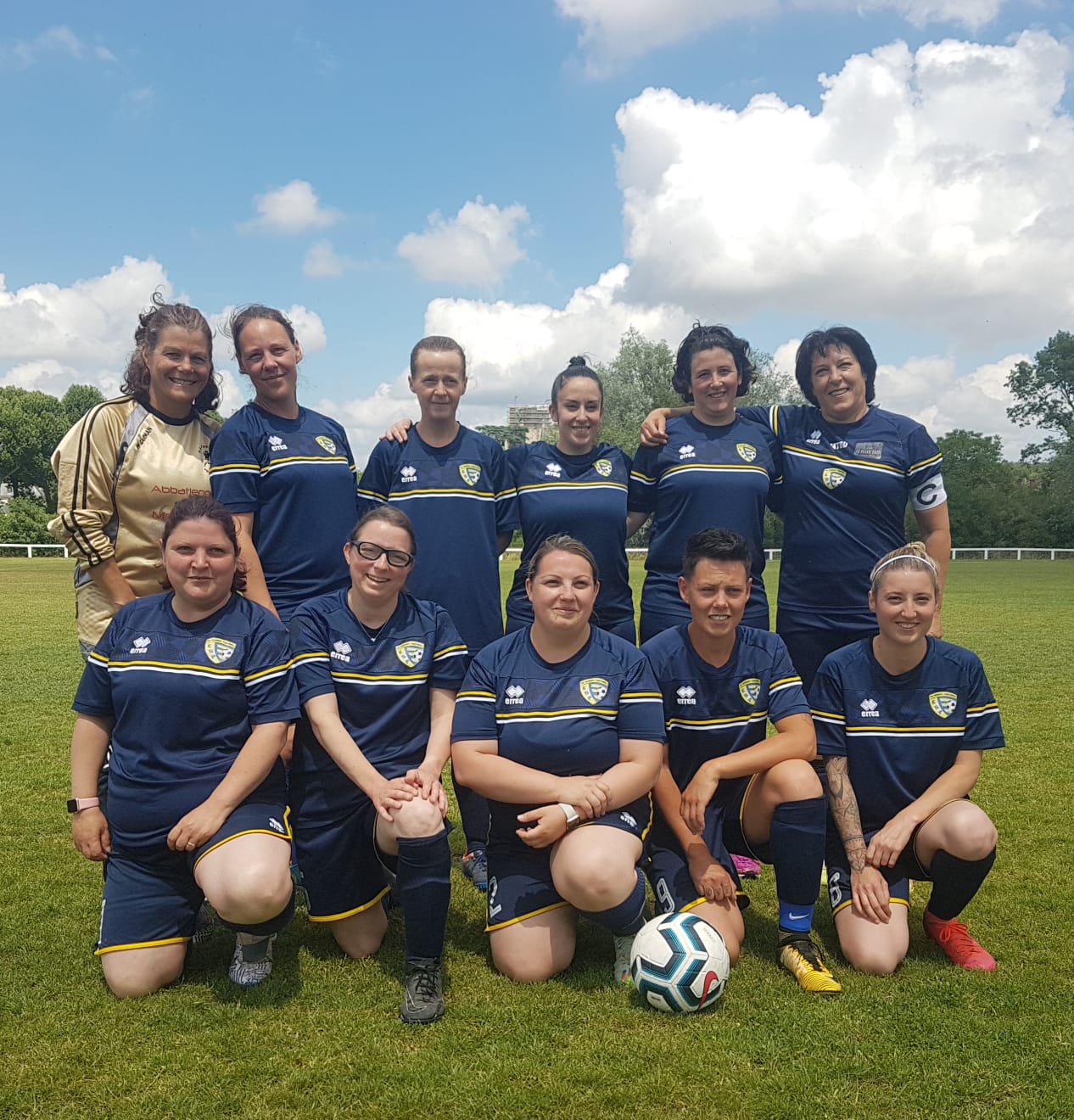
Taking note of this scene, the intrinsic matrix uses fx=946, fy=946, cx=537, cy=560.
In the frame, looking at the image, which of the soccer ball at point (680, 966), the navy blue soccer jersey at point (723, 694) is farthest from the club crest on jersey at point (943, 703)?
the soccer ball at point (680, 966)

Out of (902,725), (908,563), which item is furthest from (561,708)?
(908,563)

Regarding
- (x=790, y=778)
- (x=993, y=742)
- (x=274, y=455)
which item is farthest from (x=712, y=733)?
(x=274, y=455)

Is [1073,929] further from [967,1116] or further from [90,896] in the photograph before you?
[90,896]

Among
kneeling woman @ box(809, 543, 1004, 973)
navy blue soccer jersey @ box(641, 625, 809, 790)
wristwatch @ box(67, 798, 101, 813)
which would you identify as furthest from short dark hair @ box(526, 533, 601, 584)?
wristwatch @ box(67, 798, 101, 813)

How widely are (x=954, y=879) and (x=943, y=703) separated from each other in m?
0.73

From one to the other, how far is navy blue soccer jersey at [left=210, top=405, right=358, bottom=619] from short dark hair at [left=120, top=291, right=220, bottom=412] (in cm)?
37

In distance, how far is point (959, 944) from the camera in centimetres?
397

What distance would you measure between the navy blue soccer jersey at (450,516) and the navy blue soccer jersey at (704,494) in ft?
2.69

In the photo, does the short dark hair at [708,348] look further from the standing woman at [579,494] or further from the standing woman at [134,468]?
the standing woman at [134,468]

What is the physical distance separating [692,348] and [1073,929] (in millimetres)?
3249

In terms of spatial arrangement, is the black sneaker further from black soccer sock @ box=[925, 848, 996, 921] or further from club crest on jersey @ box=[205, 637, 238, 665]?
black soccer sock @ box=[925, 848, 996, 921]

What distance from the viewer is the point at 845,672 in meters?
4.20

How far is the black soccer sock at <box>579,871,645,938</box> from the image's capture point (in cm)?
372

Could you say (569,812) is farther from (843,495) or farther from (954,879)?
(843,495)
